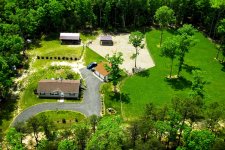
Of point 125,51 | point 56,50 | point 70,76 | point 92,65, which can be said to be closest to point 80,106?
point 70,76

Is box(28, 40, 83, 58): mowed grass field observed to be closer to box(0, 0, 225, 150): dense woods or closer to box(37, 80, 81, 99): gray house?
box(0, 0, 225, 150): dense woods

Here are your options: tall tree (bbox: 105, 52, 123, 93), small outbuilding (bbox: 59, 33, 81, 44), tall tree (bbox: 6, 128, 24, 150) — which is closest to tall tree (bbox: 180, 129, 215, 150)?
tall tree (bbox: 105, 52, 123, 93)

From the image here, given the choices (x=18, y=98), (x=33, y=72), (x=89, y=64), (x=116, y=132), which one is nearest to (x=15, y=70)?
(x=33, y=72)

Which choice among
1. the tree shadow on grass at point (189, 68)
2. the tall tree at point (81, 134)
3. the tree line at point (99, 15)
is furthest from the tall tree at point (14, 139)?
the tree shadow on grass at point (189, 68)

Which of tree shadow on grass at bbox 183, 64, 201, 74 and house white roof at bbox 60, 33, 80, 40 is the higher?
house white roof at bbox 60, 33, 80, 40

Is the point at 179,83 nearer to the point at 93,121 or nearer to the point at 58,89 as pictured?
the point at 58,89

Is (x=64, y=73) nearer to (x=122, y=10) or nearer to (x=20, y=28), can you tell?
(x=20, y=28)

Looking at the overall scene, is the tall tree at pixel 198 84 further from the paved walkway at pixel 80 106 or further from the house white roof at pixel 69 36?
the house white roof at pixel 69 36
